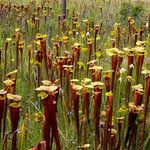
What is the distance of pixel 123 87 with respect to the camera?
3.33m

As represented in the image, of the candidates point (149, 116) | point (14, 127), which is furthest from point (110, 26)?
point (14, 127)

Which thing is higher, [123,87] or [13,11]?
[13,11]

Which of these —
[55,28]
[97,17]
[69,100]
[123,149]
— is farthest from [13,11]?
[123,149]

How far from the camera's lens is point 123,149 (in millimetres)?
1951

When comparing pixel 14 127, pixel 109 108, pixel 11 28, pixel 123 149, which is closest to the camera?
pixel 14 127

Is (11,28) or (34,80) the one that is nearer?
(34,80)

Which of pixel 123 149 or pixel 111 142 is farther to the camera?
pixel 123 149

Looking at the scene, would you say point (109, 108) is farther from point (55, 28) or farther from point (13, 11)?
point (13, 11)

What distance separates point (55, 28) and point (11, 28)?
97cm

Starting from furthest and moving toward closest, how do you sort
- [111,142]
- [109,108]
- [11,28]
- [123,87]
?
[11,28] → [123,87] → [111,142] → [109,108]

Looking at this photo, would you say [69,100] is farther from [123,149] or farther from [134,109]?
[134,109]

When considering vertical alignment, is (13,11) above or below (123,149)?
above

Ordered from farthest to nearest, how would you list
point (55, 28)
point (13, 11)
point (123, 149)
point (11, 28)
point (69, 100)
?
point (13, 11)
point (55, 28)
point (11, 28)
point (69, 100)
point (123, 149)

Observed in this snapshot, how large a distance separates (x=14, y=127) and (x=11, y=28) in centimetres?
508
